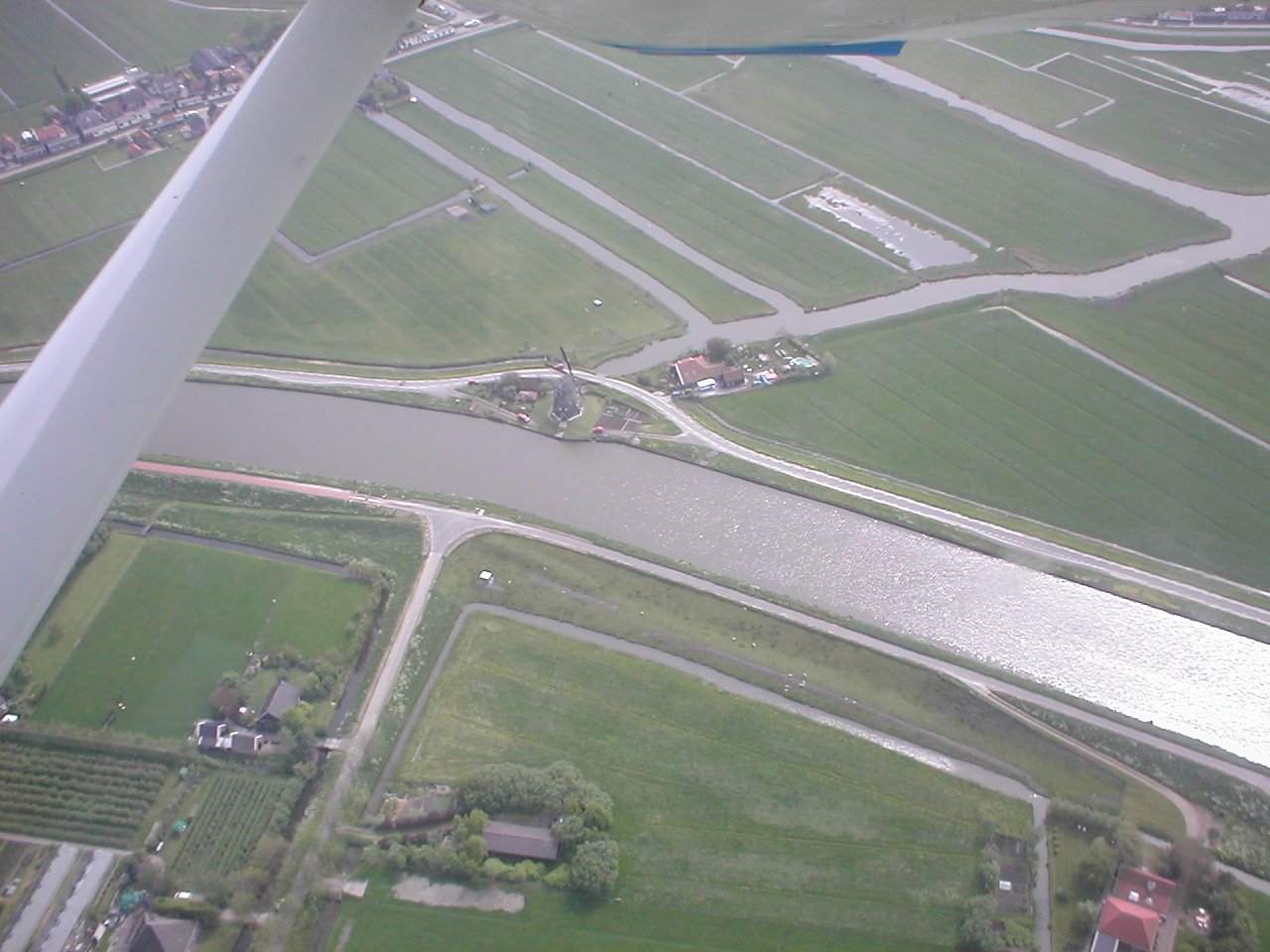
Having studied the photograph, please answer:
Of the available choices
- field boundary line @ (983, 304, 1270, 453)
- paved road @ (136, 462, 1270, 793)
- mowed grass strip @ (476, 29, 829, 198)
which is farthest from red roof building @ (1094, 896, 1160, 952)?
mowed grass strip @ (476, 29, 829, 198)

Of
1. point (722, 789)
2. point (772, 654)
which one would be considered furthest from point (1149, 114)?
point (722, 789)

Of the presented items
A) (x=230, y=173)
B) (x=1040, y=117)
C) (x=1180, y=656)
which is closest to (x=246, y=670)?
(x=230, y=173)

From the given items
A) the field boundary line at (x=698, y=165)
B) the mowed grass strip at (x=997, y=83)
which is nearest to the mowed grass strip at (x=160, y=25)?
the field boundary line at (x=698, y=165)

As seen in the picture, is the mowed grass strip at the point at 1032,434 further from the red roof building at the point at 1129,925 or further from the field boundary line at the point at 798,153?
the red roof building at the point at 1129,925

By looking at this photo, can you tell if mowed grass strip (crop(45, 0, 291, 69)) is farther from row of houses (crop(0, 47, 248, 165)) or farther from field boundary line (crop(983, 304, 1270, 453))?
field boundary line (crop(983, 304, 1270, 453))

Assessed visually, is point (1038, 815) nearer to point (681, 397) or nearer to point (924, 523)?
point (924, 523)
